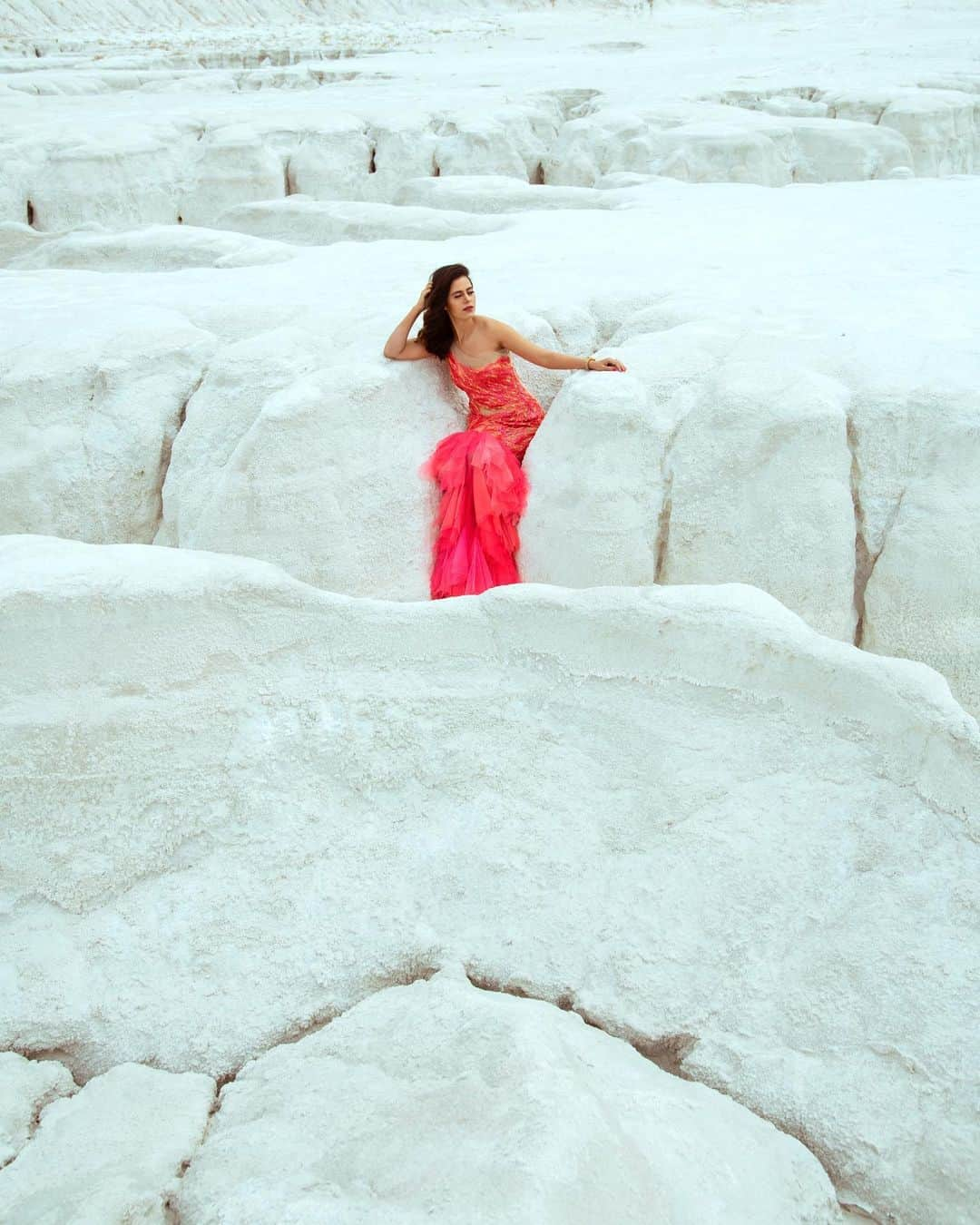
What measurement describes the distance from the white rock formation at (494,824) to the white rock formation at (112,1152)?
113mm

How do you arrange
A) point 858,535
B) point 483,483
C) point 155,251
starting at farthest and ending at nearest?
point 155,251 → point 483,483 → point 858,535

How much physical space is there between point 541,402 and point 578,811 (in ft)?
5.59

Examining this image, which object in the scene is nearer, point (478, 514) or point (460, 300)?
point (478, 514)

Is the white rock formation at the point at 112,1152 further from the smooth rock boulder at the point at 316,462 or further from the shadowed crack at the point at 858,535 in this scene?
the shadowed crack at the point at 858,535

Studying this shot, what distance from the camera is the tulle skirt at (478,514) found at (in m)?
3.12

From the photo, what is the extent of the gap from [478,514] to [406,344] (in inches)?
24.3

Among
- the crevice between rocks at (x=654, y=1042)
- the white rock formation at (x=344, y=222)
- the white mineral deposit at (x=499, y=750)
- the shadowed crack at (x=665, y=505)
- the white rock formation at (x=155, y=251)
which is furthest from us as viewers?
the white rock formation at (x=344, y=222)

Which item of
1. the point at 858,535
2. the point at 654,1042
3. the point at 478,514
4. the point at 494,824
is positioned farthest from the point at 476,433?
the point at 654,1042

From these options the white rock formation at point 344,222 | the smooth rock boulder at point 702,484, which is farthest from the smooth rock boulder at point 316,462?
the white rock formation at point 344,222

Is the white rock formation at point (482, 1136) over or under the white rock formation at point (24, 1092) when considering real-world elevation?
over

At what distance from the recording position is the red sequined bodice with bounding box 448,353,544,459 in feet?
10.7

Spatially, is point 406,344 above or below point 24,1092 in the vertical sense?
above

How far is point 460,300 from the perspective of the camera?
324 cm

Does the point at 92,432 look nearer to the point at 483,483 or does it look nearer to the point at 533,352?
the point at 483,483
